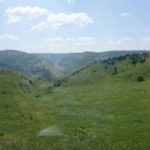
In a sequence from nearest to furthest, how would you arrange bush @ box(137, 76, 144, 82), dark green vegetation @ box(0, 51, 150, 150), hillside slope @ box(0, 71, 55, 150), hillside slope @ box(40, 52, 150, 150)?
1. hillside slope @ box(0, 71, 55, 150)
2. dark green vegetation @ box(0, 51, 150, 150)
3. hillside slope @ box(40, 52, 150, 150)
4. bush @ box(137, 76, 144, 82)

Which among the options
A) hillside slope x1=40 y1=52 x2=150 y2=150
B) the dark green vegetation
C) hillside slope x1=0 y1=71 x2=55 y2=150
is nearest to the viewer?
hillside slope x1=0 y1=71 x2=55 y2=150

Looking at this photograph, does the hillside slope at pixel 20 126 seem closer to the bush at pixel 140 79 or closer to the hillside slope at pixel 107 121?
the hillside slope at pixel 107 121

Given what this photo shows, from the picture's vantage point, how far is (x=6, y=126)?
119ft

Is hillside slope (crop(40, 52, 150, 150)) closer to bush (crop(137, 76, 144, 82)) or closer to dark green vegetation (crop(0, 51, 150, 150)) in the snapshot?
dark green vegetation (crop(0, 51, 150, 150))

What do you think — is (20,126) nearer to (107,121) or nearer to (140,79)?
(107,121)

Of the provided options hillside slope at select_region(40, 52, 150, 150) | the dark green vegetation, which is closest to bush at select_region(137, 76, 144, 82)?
hillside slope at select_region(40, 52, 150, 150)

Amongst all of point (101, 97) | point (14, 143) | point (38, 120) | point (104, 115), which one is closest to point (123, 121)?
point (104, 115)

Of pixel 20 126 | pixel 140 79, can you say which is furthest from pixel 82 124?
pixel 140 79

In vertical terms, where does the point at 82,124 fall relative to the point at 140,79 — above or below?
below

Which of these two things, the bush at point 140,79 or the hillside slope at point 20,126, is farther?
the bush at point 140,79

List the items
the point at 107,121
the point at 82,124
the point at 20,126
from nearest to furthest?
the point at 20,126, the point at 82,124, the point at 107,121

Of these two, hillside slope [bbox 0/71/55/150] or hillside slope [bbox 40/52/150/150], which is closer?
hillside slope [bbox 0/71/55/150]

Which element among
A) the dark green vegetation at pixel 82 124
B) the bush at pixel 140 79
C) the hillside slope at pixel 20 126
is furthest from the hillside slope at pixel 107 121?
the bush at pixel 140 79

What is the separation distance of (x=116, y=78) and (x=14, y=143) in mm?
68062
